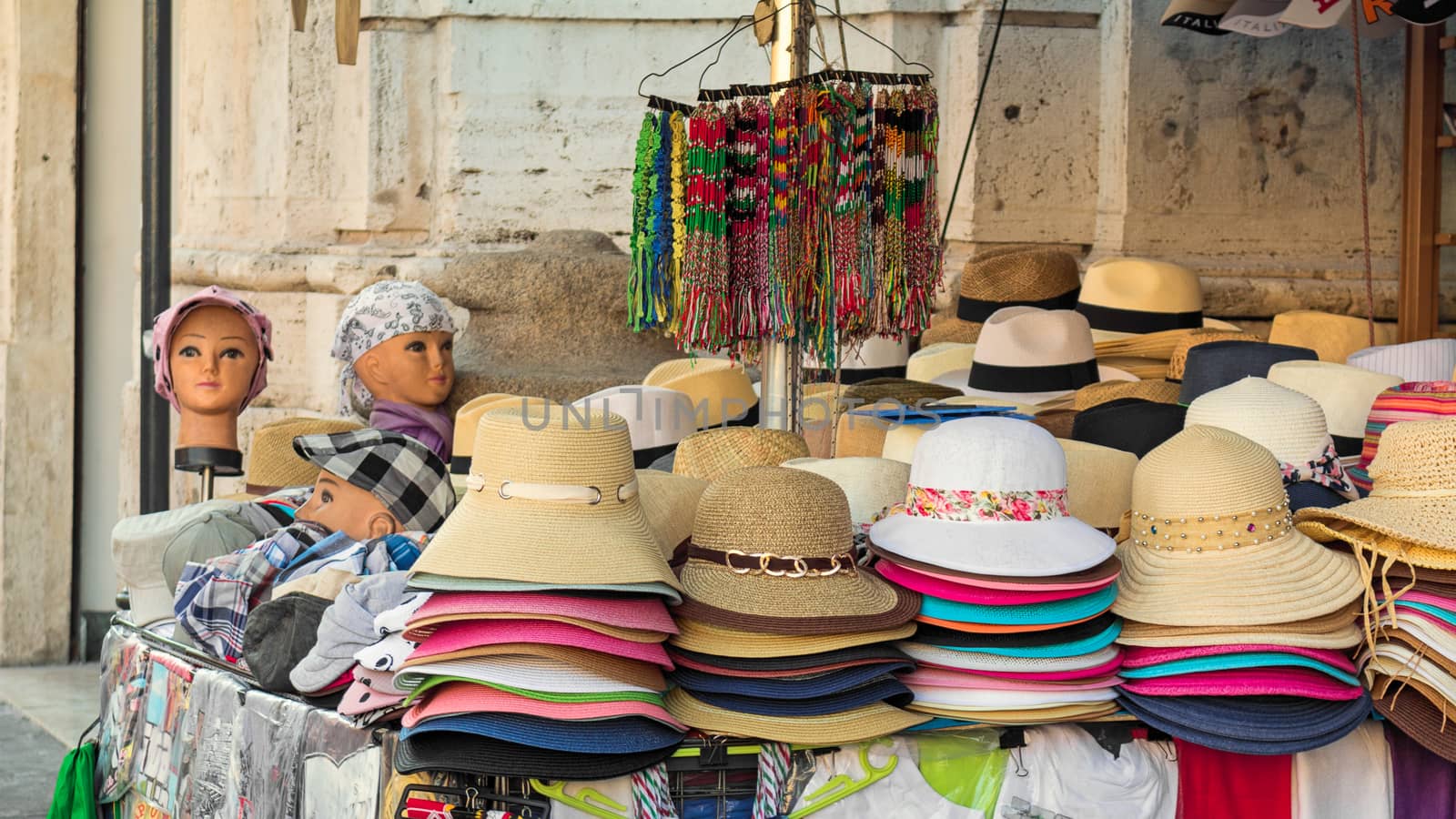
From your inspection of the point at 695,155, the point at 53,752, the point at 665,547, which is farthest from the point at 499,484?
the point at 53,752

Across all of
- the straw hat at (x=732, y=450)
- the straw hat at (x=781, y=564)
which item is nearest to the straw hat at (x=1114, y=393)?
the straw hat at (x=732, y=450)

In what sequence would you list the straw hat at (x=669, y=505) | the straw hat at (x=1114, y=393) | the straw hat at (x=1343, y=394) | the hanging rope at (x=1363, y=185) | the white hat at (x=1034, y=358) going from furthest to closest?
the hanging rope at (x=1363, y=185), the white hat at (x=1034, y=358), the straw hat at (x=1114, y=393), the straw hat at (x=1343, y=394), the straw hat at (x=669, y=505)

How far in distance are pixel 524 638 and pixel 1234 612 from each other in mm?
1077

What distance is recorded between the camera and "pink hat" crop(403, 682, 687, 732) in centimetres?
204

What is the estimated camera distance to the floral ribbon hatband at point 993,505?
233 cm

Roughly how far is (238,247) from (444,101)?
1.10 meters

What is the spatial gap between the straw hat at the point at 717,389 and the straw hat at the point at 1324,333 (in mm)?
2059

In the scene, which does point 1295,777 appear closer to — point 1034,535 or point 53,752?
point 1034,535

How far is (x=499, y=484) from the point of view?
2.23 m

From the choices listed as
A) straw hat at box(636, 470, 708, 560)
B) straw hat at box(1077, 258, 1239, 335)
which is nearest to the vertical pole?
straw hat at box(636, 470, 708, 560)

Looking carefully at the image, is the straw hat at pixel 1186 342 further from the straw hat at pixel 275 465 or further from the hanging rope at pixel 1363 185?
the straw hat at pixel 275 465

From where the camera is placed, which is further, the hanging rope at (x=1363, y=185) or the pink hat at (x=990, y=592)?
the hanging rope at (x=1363, y=185)

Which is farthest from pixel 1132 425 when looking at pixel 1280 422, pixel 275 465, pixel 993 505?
pixel 275 465

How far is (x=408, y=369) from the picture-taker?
4.58 meters
